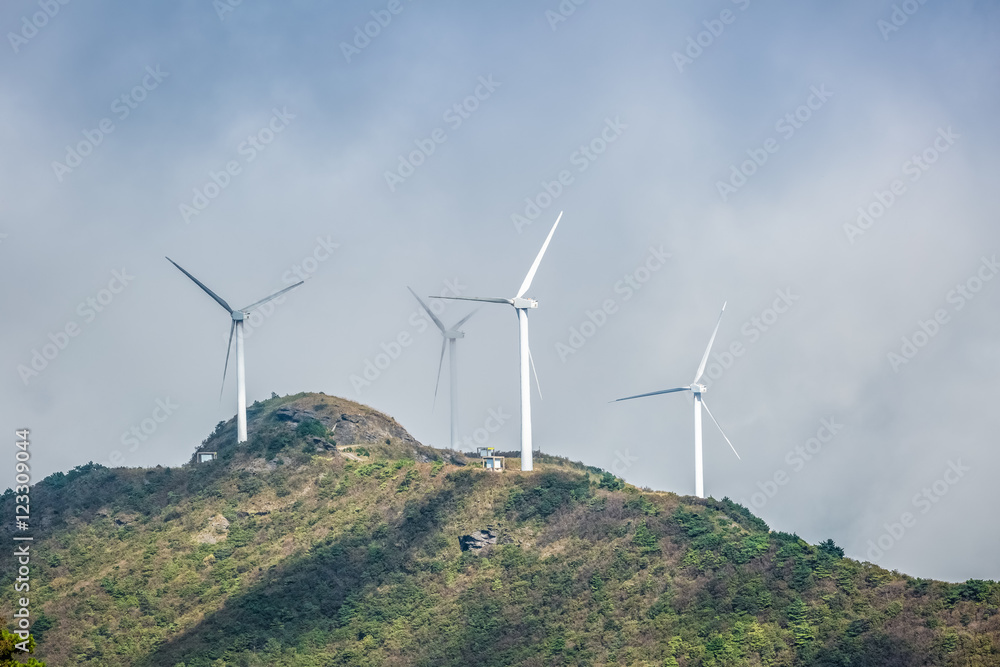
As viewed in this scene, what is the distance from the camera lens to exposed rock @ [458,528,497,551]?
13738cm

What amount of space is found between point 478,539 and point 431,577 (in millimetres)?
7146

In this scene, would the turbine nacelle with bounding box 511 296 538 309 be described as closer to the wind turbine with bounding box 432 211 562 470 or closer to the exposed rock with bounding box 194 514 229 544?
the wind turbine with bounding box 432 211 562 470

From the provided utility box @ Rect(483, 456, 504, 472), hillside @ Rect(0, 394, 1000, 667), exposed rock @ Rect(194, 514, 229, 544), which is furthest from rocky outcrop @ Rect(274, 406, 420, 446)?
utility box @ Rect(483, 456, 504, 472)

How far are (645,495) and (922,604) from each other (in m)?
38.9

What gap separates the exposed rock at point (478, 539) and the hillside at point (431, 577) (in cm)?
19

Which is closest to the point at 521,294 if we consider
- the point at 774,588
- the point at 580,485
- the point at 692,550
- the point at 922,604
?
the point at 580,485

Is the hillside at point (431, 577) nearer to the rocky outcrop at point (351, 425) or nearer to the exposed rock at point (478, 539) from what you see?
the exposed rock at point (478, 539)

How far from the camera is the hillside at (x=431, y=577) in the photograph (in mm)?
111938

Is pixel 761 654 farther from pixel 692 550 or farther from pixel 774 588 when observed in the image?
pixel 692 550

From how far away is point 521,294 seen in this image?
141 metres

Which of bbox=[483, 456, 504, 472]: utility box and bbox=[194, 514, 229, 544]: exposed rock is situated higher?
bbox=[483, 456, 504, 472]: utility box

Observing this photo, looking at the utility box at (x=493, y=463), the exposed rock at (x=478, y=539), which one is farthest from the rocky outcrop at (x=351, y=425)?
the exposed rock at (x=478, y=539)

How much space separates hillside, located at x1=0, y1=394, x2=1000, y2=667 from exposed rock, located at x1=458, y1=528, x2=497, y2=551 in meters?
0.19

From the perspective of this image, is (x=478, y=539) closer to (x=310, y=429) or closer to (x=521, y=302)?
(x=521, y=302)
